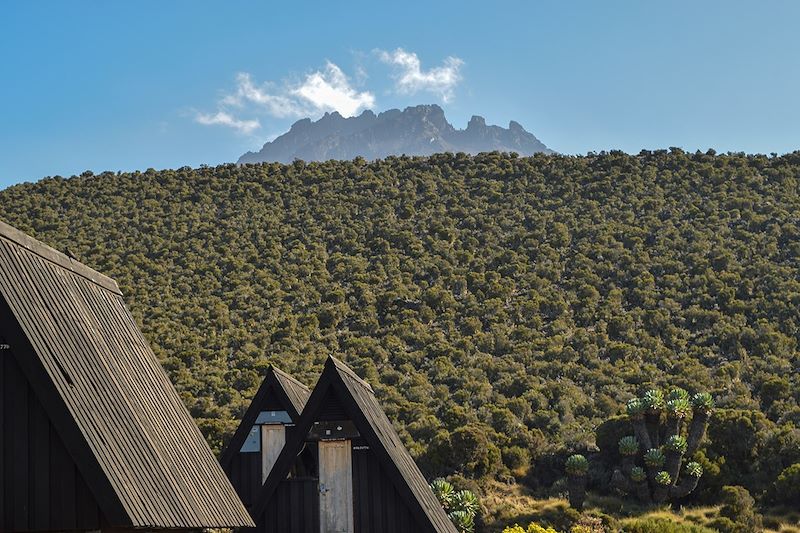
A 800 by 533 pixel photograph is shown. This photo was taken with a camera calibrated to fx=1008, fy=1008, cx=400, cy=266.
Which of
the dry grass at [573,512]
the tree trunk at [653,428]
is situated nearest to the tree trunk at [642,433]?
the tree trunk at [653,428]

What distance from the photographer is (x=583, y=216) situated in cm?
7138

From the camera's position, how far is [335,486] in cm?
1384

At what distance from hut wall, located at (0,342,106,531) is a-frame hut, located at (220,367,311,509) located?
8403mm

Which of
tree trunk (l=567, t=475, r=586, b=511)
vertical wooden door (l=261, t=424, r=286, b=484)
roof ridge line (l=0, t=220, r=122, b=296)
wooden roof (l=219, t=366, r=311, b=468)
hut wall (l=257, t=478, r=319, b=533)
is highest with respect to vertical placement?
roof ridge line (l=0, t=220, r=122, b=296)

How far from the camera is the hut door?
13.7 m

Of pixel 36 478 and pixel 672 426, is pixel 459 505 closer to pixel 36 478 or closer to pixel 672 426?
pixel 672 426

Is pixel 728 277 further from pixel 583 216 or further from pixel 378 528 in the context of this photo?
pixel 378 528

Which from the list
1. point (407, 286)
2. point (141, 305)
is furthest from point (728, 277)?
point (141, 305)

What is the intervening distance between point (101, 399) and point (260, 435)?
8.25 meters

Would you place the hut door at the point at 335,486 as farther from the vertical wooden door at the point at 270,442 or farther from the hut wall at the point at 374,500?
the vertical wooden door at the point at 270,442

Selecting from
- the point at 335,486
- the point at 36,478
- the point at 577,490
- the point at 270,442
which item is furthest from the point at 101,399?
the point at 577,490

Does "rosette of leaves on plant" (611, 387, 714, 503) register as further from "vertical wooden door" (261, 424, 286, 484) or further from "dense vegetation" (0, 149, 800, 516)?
"vertical wooden door" (261, 424, 286, 484)

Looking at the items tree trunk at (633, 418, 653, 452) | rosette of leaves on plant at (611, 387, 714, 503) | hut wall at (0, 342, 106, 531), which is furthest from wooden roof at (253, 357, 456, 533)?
tree trunk at (633, 418, 653, 452)

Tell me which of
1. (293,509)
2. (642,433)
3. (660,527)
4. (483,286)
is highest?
(483,286)
